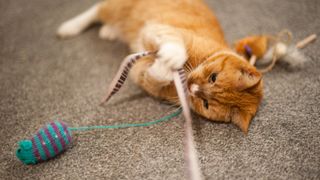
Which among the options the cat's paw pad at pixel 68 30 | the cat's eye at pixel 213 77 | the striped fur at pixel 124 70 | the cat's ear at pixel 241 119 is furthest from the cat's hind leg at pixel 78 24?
the cat's ear at pixel 241 119

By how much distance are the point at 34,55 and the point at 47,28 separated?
0.95ft

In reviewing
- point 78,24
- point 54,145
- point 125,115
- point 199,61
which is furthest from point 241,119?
point 78,24

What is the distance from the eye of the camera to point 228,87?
1163mm

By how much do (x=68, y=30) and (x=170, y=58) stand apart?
94 cm

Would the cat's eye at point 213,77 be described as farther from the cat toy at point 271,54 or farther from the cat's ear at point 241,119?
the cat toy at point 271,54

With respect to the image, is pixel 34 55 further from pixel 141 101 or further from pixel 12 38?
pixel 141 101

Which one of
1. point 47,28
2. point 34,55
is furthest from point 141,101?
point 47,28

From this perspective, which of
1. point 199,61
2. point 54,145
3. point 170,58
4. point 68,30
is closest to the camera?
point 54,145

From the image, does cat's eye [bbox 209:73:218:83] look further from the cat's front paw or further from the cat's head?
the cat's front paw

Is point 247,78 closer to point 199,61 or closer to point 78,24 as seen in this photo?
point 199,61

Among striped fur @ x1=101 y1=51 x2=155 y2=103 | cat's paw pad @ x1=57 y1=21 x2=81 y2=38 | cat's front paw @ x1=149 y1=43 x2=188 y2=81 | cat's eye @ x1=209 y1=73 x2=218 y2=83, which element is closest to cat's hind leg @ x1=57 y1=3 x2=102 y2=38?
cat's paw pad @ x1=57 y1=21 x2=81 y2=38

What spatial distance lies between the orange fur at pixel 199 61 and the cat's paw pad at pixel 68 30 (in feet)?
1.14

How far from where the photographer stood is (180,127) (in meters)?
1.26

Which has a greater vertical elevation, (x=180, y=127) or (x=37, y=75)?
(x=37, y=75)
